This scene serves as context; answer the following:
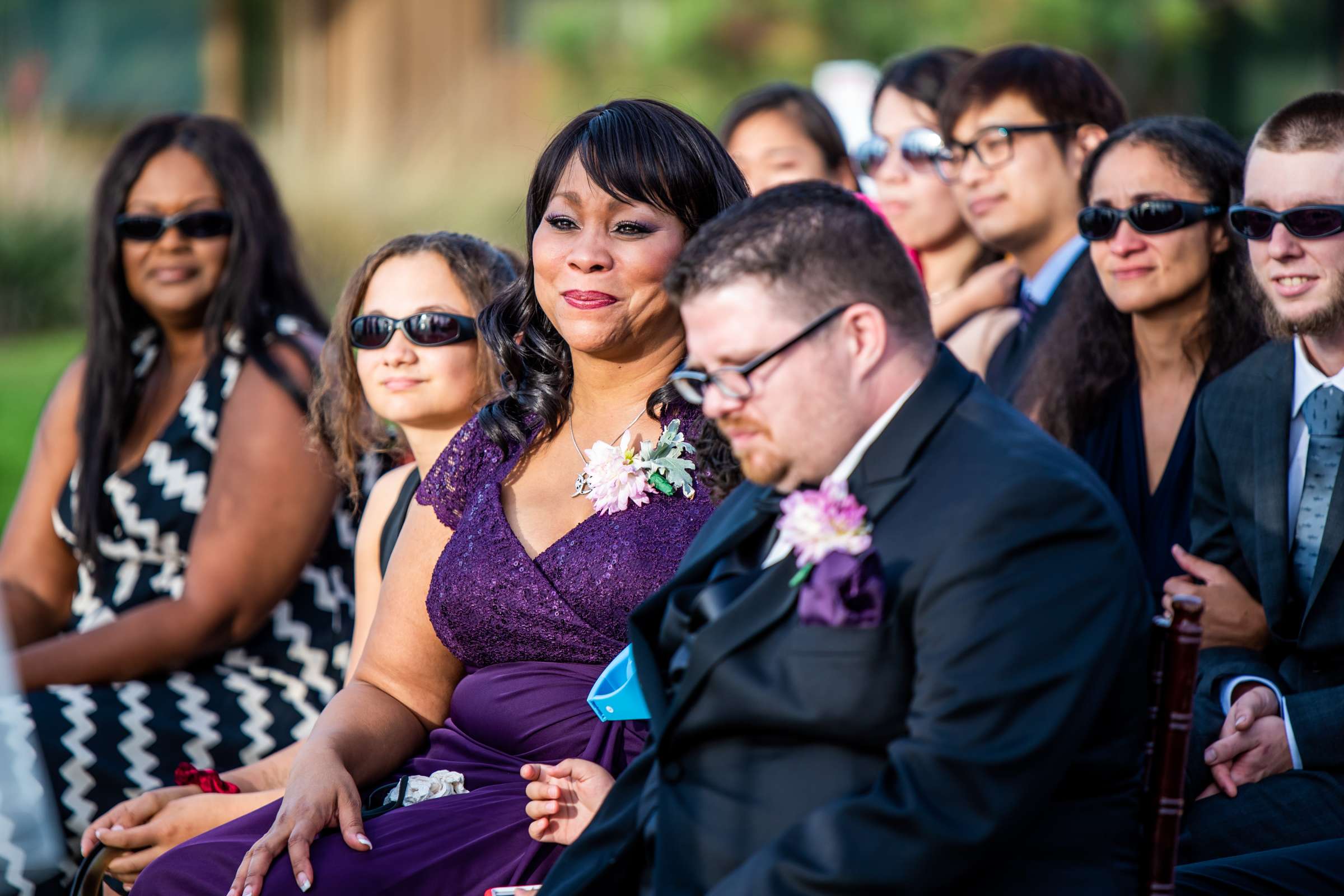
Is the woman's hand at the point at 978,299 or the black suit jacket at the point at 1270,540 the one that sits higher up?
the woman's hand at the point at 978,299

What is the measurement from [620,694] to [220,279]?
285 centimetres

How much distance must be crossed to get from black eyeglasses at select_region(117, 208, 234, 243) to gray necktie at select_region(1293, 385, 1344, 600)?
3.49 metres

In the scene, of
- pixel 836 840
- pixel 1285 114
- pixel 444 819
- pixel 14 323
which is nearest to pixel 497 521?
pixel 444 819

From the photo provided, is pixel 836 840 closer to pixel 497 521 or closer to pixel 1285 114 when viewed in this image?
pixel 497 521

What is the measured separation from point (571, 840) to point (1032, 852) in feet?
3.22

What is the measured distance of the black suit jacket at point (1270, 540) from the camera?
120 inches

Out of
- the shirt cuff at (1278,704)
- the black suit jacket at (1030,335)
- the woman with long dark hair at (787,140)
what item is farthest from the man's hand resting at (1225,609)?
the woman with long dark hair at (787,140)

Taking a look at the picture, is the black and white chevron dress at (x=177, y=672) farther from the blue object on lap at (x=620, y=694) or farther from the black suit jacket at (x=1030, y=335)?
the black suit jacket at (x=1030, y=335)

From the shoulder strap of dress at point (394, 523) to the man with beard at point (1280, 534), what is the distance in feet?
6.34

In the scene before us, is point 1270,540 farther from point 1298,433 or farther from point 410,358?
point 410,358

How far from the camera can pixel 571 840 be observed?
2.82 meters

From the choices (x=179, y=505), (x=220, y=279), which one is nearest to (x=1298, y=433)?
(x=179, y=505)

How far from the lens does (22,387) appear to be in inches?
375

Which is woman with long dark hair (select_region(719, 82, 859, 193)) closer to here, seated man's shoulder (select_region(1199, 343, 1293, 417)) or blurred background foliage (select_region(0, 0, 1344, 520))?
seated man's shoulder (select_region(1199, 343, 1293, 417))
